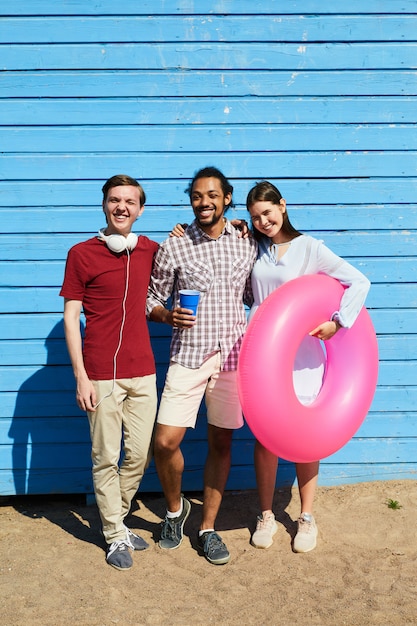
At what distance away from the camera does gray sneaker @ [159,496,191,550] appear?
3764 mm

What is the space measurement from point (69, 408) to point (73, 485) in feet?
1.58

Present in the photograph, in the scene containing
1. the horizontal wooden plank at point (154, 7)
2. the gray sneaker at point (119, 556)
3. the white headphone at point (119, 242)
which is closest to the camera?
the white headphone at point (119, 242)

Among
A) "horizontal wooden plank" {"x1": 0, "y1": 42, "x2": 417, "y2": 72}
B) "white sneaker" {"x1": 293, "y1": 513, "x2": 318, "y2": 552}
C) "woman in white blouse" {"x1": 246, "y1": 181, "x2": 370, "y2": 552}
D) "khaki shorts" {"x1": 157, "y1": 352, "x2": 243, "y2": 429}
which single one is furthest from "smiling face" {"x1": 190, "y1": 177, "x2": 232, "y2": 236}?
"white sneaker" {"x1": 293, "y1": 513, "x2": 318, "y2": 552}

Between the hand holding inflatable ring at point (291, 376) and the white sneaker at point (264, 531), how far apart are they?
0.57m

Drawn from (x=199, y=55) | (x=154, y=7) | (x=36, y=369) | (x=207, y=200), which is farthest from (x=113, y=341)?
(x=154, y=7)

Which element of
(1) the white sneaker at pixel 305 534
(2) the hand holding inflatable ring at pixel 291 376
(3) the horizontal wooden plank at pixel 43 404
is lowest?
(1) the white sneaker at pixel 305 534

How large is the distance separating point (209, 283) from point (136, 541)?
1.39m

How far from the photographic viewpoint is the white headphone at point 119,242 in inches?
136

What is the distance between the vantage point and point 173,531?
3.77 meters

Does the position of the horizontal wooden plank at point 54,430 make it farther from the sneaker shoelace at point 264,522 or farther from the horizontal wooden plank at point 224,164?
the horizontal wooden plank at point 224,164

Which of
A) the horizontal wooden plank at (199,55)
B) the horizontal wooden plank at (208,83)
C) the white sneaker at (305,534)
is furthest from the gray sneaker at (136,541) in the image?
the horizontal wooden plank at (199,55)

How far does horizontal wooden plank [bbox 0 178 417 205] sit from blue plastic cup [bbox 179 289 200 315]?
40.1 inches

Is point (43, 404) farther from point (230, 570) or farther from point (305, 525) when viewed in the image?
point (305, 525)

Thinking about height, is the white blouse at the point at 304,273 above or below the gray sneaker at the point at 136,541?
above
